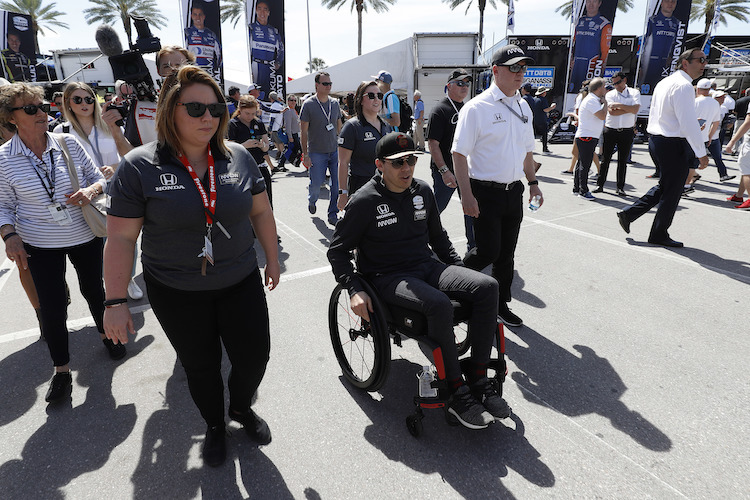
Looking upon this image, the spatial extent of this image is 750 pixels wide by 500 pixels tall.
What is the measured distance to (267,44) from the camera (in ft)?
60.2

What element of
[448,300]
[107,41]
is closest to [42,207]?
[107,41]

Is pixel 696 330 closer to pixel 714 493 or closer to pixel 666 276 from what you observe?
pixel 666 276

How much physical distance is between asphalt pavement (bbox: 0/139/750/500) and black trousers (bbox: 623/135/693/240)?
109 cm

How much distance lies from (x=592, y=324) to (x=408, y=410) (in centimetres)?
185

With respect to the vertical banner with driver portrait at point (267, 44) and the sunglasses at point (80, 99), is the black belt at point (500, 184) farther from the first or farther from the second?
the vertical banner with driver portrait at point (267, 44)

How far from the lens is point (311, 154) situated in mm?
6324

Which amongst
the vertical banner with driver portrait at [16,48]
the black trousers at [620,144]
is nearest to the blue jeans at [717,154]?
the black trousers at [620,144]

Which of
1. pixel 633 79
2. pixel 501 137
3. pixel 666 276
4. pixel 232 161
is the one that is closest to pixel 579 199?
pixel 666 276

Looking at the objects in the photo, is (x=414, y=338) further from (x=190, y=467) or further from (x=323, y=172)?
(x=323, y=172)

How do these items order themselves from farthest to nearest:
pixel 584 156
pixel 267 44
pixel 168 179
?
pixel 267 44, pixel 584 156, pixel 168 179

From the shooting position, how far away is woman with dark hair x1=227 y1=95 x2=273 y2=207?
5289 mm

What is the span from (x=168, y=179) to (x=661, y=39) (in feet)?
79.1

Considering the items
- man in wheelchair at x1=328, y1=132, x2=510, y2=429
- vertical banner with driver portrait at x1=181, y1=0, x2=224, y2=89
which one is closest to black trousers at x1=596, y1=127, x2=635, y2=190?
man in wheelchair at x1=328, y1=132, x2=510, y2=429

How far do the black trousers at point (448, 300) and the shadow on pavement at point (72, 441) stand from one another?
1.71 metres
